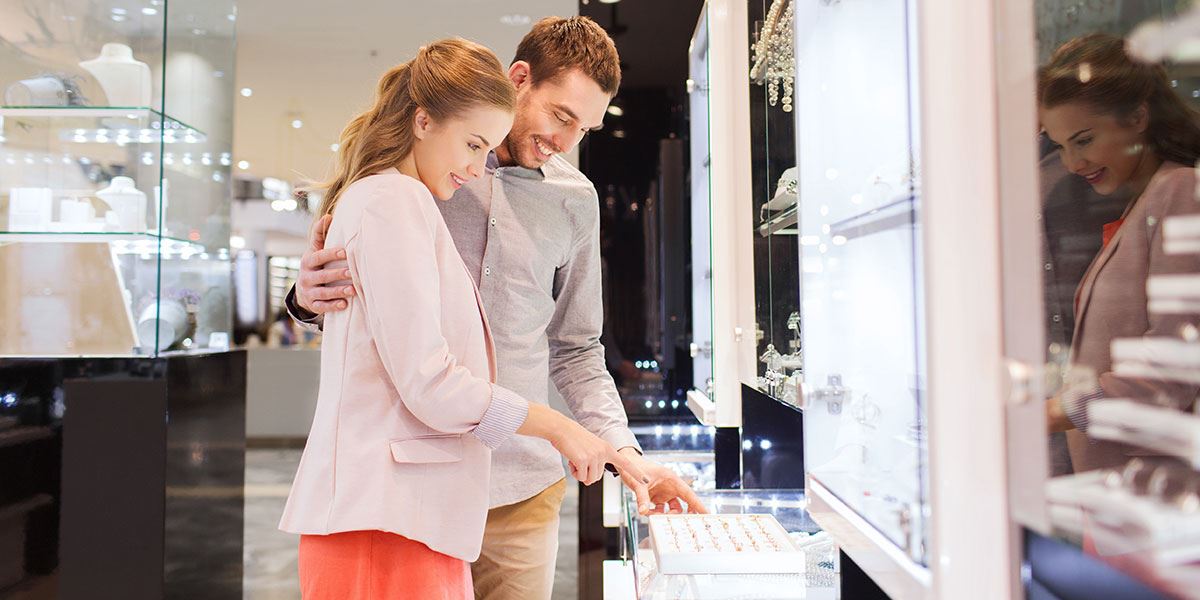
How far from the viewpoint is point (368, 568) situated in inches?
43.9

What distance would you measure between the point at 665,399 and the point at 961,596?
2.37m

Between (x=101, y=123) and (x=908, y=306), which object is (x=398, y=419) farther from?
(x=101, y=123)

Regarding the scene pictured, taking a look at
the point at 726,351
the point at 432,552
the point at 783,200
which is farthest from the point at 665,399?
the point at 432,552

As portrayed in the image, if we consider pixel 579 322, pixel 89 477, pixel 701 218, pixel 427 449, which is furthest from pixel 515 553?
pixel 89 477

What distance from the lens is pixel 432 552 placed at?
1.14 m

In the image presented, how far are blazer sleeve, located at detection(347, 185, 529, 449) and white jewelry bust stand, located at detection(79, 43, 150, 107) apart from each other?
95.2 inches

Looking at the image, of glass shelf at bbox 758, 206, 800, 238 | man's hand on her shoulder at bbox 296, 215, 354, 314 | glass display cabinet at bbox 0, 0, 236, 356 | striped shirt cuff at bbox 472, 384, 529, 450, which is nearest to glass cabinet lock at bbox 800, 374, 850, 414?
striped shirt cuff at bbox 472, 384, 529, 450

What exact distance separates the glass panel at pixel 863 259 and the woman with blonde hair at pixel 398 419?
1.43 feet

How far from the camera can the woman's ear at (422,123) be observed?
1.31 m

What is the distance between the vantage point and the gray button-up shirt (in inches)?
65.7

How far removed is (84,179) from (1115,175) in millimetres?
3299

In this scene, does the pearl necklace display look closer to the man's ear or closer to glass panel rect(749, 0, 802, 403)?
glass panel rect(749, 0, 802, 403)

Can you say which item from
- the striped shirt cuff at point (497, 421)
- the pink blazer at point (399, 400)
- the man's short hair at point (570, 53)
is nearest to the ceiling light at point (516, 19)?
the man's short hair at point (570, 53)

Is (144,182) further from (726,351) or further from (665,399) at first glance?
(726,351)
